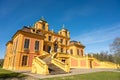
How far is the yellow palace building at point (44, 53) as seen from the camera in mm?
17573

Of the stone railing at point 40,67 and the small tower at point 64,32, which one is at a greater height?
the small tower at point 64,32

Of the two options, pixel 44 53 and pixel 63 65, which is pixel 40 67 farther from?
pixel 44 53

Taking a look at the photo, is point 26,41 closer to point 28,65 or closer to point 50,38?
point 28,65

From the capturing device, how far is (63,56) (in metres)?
28.3

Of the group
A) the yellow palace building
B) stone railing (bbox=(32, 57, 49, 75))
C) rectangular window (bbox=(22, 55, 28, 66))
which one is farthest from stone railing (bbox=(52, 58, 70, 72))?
rectangular window (bbox=(22, 55, 28, 66))

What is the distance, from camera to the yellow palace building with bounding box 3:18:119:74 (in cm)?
1757

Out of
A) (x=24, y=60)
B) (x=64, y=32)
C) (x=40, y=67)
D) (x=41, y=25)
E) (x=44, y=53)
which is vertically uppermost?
(x=41, y=25)

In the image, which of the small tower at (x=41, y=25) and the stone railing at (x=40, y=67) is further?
the small tower at (x=41, y=25)

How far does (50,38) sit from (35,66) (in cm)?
1785

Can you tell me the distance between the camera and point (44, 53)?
2523cm

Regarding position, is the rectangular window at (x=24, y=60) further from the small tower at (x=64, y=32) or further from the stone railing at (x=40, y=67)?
the small tower at (x=64, y=32)

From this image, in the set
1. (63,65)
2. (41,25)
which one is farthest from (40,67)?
(41,25)

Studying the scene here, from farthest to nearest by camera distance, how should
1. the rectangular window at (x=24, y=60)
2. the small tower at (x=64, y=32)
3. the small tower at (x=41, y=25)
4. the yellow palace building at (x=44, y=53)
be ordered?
the small tower at (x=64, y=32), the small tower at (x=41, y=25), the rectangular window at (x=24, y=60), the yellow palace building at (x=44, y=53)

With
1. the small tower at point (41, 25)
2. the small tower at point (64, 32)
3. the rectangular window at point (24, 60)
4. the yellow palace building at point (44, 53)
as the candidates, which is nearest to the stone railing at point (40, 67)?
the yellow palace building at point (44, 53)
